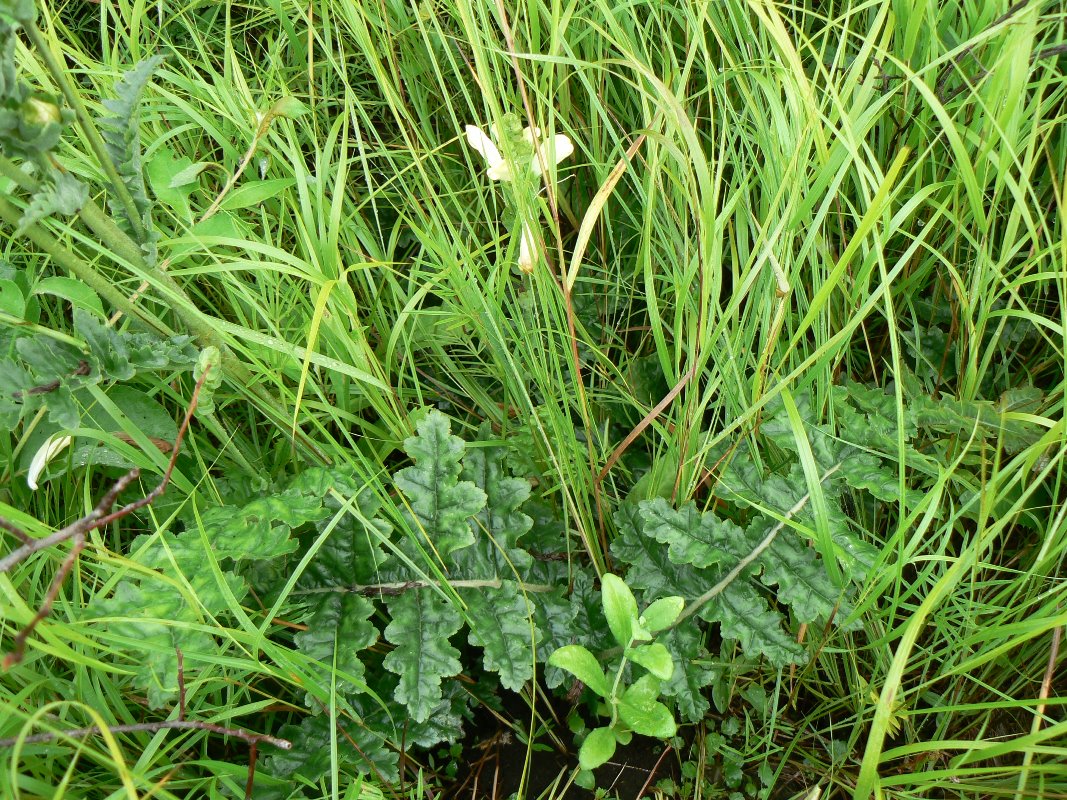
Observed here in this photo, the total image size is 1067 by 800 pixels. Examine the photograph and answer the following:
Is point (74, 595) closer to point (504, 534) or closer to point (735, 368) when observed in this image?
point (504, 534)

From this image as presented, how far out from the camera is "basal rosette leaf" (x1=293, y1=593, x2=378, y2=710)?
1.07m

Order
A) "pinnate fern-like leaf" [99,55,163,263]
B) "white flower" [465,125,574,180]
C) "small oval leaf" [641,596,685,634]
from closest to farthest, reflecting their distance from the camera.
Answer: "pinnate fern-like leaf" [99,55,163,263] < "small oval leaf" [641,596,685,634] < "white flower" [465,125,574,180]

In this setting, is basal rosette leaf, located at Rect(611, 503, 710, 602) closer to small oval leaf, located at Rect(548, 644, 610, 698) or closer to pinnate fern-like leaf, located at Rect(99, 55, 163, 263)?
small oval leaf, located at Rect(548, 644, 610, 698)

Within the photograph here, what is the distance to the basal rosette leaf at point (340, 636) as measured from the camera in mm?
1069

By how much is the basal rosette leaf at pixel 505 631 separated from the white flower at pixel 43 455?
604mm

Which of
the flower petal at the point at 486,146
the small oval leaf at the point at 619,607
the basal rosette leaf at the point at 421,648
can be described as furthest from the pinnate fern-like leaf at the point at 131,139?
the small oval leaf at the point at 619,607

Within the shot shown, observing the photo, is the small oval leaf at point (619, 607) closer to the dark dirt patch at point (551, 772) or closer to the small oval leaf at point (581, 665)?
the small oval leaf at point (581, 665)

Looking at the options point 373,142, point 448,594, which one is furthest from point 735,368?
point 373,142

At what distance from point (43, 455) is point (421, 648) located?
0.59 meters

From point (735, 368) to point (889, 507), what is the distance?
406 mm

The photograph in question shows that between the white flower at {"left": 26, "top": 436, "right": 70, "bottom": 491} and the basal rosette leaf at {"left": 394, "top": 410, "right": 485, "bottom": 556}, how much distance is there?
0.48 meters

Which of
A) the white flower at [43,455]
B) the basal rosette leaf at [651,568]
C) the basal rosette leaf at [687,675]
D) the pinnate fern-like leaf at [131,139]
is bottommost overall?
the basal rosette leaf at [687,675]

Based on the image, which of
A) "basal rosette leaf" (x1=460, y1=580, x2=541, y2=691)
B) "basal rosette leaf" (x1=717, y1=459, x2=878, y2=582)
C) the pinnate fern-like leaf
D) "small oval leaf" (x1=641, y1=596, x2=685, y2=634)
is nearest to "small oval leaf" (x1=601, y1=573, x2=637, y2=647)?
"small oval leaf" (x1=641, y1=596, x2=685, y2=634)

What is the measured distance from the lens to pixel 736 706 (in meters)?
1.22
